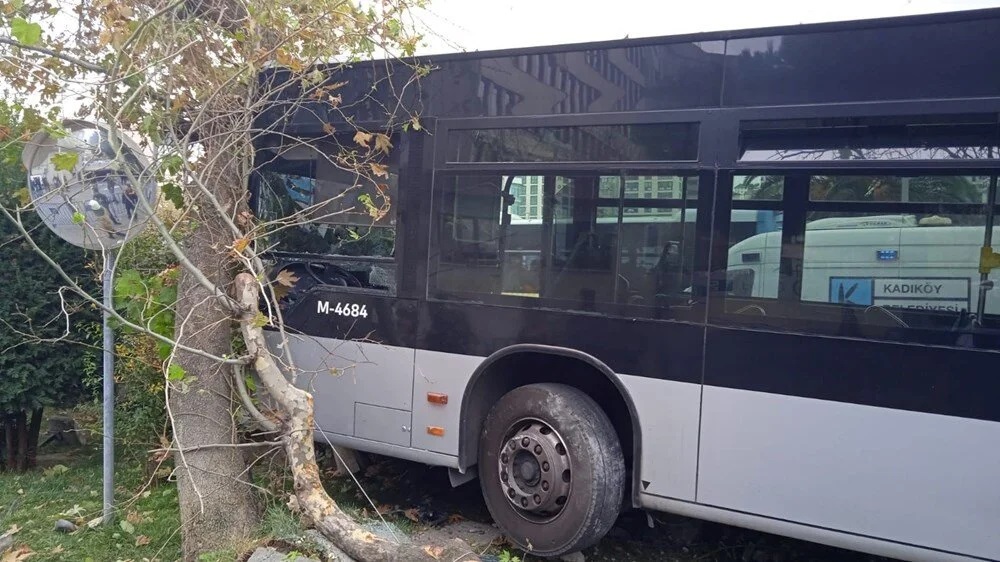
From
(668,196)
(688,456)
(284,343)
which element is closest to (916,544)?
(688,456)

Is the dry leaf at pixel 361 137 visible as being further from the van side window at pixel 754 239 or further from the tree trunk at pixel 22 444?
the tree trunk at pixel 22 444

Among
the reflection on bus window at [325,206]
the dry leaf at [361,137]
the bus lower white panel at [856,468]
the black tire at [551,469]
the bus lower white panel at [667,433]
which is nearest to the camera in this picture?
the bus lower white panel at [856,468]

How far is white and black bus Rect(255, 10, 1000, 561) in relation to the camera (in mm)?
3754

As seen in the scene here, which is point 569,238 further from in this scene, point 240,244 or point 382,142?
point 240,244

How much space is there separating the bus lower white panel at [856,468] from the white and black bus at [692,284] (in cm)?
1

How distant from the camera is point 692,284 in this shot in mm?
4285

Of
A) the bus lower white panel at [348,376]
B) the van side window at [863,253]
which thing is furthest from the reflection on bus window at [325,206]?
the van side window at [863,253]

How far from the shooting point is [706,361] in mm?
4238

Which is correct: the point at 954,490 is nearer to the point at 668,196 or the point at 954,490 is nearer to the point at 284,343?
the point at 668,196

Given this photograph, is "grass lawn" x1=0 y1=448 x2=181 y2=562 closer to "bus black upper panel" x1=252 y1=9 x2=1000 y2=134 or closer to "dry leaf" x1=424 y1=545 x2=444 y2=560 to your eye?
"dry leaf" x1=424 y1=545 x2=444 y2=560

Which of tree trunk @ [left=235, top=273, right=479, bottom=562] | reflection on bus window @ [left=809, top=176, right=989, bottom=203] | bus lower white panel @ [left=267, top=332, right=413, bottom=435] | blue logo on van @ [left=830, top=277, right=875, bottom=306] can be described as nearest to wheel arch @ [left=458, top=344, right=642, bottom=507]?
bus lower white panel @ [left=267, top=332, right=413, bottom=435]

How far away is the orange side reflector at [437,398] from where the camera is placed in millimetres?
5078

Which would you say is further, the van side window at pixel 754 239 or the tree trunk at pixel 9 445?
the tree trunk at pixel 9 445

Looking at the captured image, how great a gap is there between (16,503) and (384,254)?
11.3 ft
